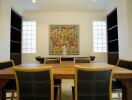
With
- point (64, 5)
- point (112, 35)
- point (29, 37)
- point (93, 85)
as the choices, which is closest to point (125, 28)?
point (112, 35)

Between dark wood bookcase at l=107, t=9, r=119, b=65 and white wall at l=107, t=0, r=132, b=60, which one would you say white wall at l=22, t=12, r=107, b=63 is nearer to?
dark wood bookcase at l=107, t=9, r=119, b=65

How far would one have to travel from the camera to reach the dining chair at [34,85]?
1.50 m

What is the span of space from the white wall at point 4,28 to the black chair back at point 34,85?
309cm

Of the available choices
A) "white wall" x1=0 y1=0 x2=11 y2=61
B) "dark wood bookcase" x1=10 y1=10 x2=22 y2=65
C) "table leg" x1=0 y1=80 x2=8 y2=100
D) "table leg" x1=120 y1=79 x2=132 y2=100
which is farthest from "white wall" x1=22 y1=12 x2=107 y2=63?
"table leg" x1=120 y1=79 x2=132 y2=100

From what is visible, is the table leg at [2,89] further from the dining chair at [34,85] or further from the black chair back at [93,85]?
the black chair back at [93,85]

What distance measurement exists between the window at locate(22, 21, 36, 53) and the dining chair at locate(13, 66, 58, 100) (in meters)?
5.12

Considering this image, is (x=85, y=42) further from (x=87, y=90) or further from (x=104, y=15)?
(x=87, y=90)

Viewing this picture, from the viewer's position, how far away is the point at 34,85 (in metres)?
1.53

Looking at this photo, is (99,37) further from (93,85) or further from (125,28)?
(93,85)

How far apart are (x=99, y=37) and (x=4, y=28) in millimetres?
4009

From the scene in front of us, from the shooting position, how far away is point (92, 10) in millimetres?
6418

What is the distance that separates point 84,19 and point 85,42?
39.8 inches

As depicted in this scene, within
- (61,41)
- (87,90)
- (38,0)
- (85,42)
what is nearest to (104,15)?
(85,42)

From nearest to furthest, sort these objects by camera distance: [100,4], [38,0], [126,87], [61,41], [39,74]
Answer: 1. [39,74]
2. [126,87]
3. [38,0]
4. [100,4]
5. [61,41]
